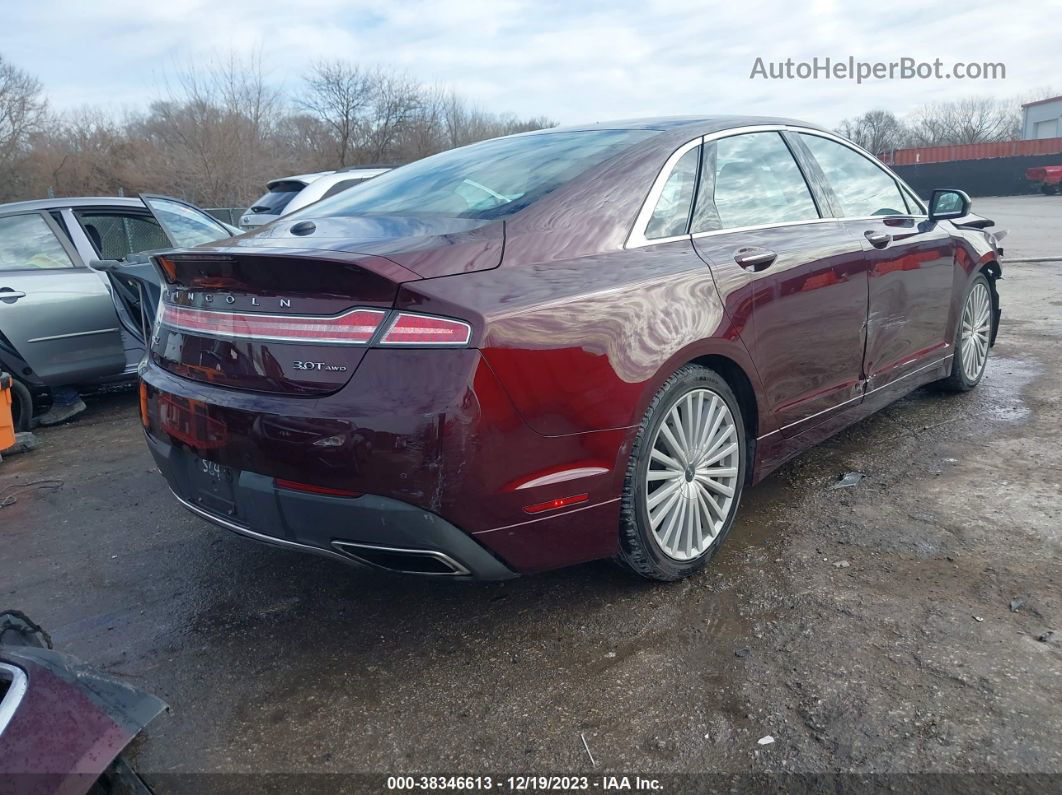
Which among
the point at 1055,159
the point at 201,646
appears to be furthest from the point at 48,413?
the point at 1055,159

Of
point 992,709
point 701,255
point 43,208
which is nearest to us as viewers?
point 992,709

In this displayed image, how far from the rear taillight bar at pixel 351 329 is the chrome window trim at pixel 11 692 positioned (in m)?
1.06

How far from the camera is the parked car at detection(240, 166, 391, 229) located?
7996 millimetres

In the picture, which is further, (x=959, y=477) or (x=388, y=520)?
(x=959, y=477)

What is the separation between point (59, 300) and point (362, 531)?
4451mm

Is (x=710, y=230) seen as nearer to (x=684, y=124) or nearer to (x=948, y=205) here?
(x=684, y=124)

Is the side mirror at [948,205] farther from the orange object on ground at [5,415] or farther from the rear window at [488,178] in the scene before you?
the orange object on ground at [5,415]

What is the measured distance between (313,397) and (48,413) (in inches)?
183

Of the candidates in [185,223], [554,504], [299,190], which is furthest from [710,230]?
[299,190]

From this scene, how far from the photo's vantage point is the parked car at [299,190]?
8.00 meters

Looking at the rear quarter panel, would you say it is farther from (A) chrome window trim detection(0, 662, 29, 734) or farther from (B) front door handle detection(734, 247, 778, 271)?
(A) chrome window trim detection(0, 662, 29, 734)

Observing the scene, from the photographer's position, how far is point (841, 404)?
3633 millimetres

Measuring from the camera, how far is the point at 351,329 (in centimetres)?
221

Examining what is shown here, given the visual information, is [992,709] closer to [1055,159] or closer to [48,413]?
[48,413]
